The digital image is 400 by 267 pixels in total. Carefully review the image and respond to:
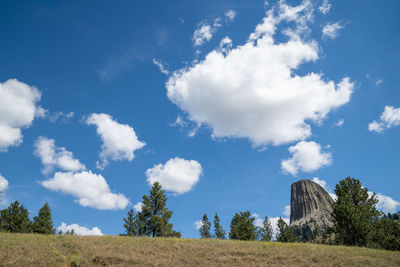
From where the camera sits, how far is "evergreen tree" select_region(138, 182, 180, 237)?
37938mm

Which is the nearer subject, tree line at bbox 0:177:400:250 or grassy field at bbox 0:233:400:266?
grassy field at bbox 0:233:400:266

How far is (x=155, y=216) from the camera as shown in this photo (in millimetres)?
38031

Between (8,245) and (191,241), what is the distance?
14.7 m

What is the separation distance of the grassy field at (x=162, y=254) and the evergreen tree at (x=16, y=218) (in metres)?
28.1

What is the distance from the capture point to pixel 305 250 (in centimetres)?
2275

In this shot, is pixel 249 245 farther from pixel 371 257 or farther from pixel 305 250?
pixel 371 257

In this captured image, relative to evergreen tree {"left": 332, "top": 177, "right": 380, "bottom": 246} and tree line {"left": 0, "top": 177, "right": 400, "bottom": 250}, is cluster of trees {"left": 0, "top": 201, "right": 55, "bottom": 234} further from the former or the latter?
evergreen tree {"left": 332, "top": 177, "right": 380, "bottom": 246}

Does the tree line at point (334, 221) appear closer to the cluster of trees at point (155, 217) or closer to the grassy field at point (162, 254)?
the cluster of trees at point (155, 217)

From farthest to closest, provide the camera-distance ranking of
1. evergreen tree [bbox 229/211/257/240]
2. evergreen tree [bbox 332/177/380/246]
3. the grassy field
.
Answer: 1. evergreen tree [bbox 229/211/257/240]
2. evergreen tree [bbox 332/177/380/246]
3. the grassy field

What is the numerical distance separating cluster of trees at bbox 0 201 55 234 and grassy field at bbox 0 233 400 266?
28611 mm

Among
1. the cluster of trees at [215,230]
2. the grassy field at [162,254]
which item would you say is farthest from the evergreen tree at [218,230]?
the grassy field at [162,254]

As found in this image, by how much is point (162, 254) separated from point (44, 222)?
38.8m

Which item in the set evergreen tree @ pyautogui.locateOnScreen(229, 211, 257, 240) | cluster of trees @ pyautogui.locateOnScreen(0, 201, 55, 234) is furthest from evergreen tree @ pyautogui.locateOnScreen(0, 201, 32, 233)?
evergreen tree @ pyautogui.locateOnScreen(229, 211, 257, 240)

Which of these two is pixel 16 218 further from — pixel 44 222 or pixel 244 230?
pixel 244 230
